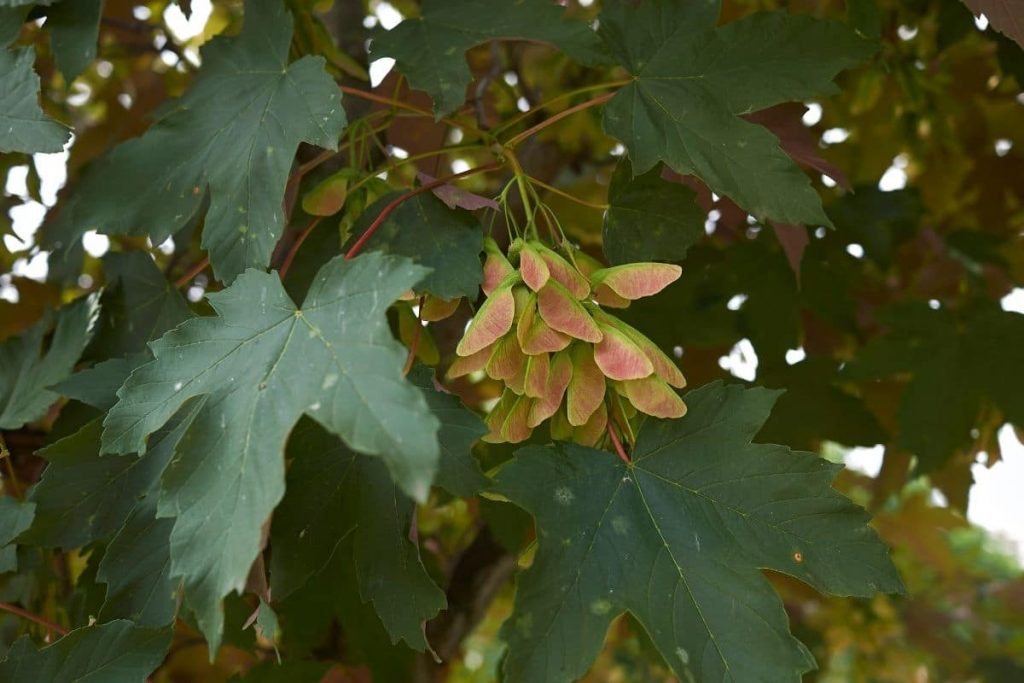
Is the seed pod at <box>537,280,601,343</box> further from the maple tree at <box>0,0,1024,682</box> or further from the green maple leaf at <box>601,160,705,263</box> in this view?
the green maple leaf at <box>601,160,705,263</box>

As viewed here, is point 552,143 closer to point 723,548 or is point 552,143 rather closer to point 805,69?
point 805,69

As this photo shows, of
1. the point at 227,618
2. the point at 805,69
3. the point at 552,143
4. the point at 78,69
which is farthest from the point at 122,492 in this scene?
the point at 552,143

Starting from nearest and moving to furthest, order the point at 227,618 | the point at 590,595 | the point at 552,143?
the point at 590,595, the point at 227,618, the point at 552,143

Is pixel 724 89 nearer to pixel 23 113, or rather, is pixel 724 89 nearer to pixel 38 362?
pixel 23 113

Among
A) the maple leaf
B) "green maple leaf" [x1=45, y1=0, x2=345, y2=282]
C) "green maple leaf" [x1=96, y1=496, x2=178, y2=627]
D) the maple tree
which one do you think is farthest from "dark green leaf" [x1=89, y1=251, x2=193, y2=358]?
the maple leaf

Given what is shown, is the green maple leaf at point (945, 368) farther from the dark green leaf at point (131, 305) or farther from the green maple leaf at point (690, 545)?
the dark green leaf at point (131, 305)

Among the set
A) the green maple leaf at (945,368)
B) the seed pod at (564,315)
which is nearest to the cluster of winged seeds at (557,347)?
the seed pod at (564,315)
